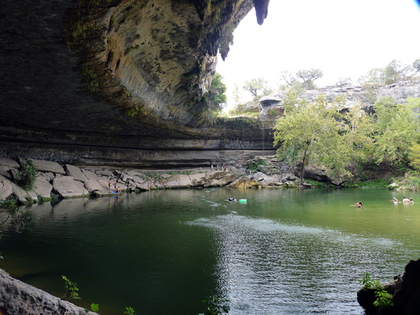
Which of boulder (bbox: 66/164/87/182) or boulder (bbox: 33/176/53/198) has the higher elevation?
boulder (bbox: 66/164/87/182)

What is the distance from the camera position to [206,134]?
111 feet

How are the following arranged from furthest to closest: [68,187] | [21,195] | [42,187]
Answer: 1. [68,187]
2. [42,187]
3. [21,195]

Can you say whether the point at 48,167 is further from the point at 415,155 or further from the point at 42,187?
the point at 415,155

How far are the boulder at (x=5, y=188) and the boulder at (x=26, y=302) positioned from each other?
14425 mm

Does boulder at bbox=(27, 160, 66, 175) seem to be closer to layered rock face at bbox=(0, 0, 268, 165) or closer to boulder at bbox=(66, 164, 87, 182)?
boulder at bbox=(66, 164, 87, 182)

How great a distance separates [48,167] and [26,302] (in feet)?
70.4

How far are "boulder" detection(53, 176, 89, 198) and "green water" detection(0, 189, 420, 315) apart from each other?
255 inches

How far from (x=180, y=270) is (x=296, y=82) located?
5803 centimetres

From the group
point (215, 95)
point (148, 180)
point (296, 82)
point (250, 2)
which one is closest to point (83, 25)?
point (250, 2)

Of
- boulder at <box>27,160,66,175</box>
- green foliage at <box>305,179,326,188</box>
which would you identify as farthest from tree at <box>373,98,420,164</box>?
boulder at <box>27,160,66,175</box>

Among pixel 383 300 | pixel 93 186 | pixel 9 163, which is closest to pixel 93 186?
pixel 93 186

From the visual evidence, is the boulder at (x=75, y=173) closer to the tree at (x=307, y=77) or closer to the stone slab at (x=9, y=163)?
the stone slab at (x=9, y=163)

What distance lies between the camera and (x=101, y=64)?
38.1 ft

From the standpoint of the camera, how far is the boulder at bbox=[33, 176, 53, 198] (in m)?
18.5
